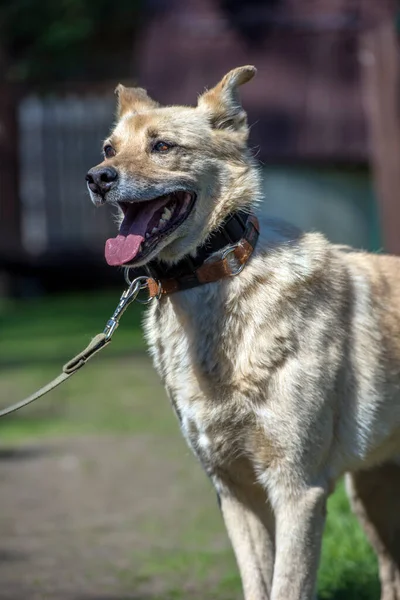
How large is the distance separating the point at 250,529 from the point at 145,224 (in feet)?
4.27

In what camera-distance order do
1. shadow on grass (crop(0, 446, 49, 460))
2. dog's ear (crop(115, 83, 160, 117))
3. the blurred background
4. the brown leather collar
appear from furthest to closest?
shadow on grass (crop(0, 446, 49, 460)) < the blurred background < dog's ear (crop(115, 83, 160, 117)) < the brown leather collar

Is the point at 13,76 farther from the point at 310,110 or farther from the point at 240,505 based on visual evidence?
the point at 240,505

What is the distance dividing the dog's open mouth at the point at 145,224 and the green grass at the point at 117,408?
2.05 m

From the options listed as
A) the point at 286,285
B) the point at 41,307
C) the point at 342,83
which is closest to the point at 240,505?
the point at 286,285

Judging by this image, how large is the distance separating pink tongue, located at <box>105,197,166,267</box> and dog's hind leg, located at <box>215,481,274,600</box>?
1018mm

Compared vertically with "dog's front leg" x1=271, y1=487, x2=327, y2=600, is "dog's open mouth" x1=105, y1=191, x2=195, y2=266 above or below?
above

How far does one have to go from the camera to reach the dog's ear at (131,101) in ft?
15.2

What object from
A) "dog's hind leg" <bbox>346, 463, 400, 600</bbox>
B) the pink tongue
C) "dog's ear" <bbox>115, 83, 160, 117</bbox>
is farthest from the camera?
"dog's hind leg" <bbox>346, 463, 400, 600</bbox>

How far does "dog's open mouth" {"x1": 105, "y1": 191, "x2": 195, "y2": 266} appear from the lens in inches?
159

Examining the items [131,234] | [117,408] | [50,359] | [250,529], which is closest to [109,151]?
[131,234]

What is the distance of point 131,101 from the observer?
4.68 m

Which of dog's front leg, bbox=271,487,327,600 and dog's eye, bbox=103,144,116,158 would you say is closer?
dog's front leg, bbox=271,487,327,600

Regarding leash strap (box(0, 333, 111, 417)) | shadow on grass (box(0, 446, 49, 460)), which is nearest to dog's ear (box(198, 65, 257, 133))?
leash strap (box(0, 333, 111, 417))

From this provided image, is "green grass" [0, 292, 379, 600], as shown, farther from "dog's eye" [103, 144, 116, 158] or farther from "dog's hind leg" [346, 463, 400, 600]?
"dog's eye" [103, 144, 116, 158]
